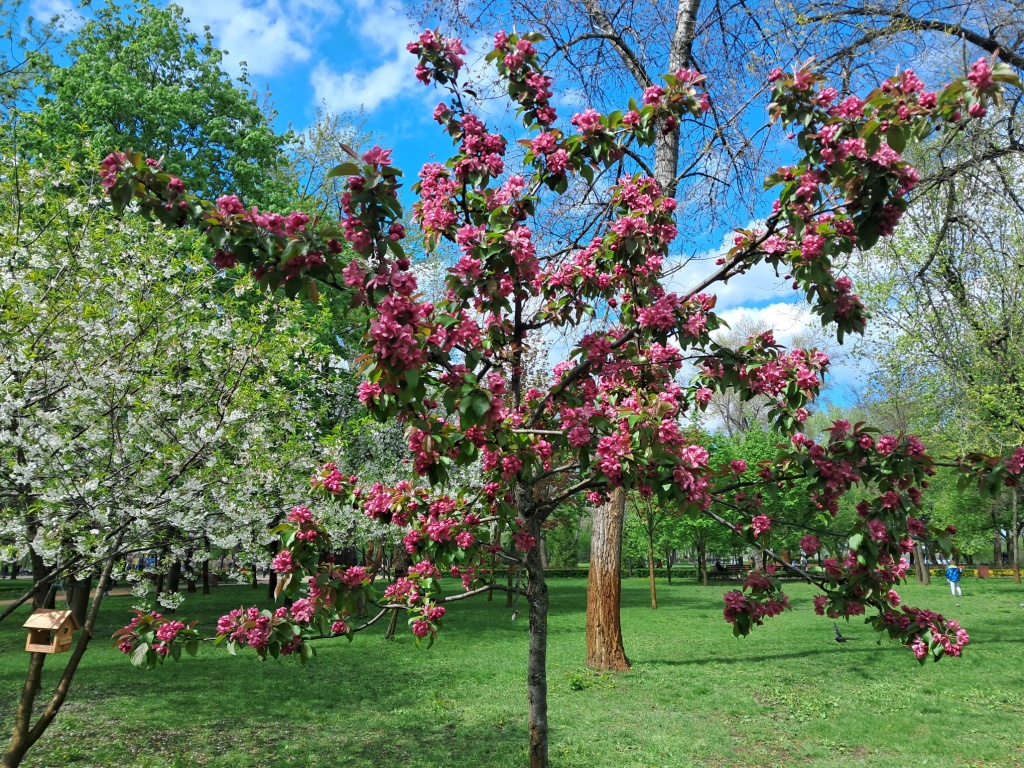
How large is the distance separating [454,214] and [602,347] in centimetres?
110

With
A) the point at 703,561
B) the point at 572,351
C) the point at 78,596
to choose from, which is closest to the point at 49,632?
the point at 572,351

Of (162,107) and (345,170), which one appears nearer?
(345,170)

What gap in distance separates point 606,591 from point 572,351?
314 inches

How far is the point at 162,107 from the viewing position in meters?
16.2

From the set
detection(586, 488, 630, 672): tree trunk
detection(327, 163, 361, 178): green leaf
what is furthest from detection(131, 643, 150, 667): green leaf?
detection(586, 488, 630, 672): tree trunk

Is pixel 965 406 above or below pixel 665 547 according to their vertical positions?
above

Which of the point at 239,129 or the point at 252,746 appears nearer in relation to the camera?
the point at 252,746

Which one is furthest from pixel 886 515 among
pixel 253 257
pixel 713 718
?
pixel 713 718

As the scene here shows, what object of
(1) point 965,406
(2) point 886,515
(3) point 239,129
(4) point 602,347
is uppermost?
(3) point 239,129

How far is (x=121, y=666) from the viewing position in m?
11.8

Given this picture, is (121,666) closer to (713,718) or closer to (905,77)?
(713,718)

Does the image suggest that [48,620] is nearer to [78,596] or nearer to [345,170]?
[345,170]

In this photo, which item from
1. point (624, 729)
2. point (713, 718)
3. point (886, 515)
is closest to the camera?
point (886, 515)

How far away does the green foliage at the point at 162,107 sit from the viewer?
15.8m
